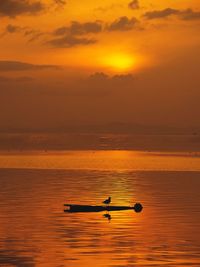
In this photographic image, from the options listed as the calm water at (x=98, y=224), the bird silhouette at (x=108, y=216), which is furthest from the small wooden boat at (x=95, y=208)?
the bird silhouette at (x=108, y=216)

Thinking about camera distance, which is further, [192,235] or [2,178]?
[2,178]

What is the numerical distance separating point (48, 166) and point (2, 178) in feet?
82.0

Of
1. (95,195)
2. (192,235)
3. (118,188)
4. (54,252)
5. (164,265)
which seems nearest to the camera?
(164,265)

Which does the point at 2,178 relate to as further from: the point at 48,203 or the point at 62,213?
the point at 62,213

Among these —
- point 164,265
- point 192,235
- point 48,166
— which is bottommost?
point 164,265

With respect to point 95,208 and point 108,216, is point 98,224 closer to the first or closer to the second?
point 108,216

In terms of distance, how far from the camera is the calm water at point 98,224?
35688 mm

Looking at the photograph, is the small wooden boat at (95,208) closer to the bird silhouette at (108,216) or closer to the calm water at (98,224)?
the calm water at (98,224)

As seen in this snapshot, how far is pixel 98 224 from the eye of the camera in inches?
1829

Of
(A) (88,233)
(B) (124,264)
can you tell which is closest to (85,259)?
(B) (124,264)

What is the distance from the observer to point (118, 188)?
6894 cm

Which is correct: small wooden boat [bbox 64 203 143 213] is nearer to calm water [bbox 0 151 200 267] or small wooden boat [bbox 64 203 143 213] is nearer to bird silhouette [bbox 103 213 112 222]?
calm water [bbox 0 151 200 267]

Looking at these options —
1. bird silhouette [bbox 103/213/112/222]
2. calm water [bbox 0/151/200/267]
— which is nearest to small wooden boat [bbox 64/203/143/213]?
calm water [bbox 0/151/200/267]

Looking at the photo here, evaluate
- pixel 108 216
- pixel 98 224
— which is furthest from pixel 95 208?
pixel 98 224
